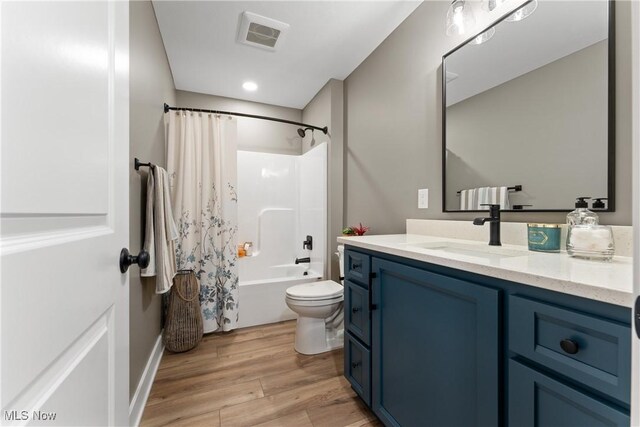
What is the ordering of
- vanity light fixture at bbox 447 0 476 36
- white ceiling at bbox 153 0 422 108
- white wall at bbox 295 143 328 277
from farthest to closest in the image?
white wall at bbox 295 143 328 277 → white ceiling at bbox 153 0 422 108 → vanity light fixture at bbox 447 0 476 36

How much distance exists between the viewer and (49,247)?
420 mm

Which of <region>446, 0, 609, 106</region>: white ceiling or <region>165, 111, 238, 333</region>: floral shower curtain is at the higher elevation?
<region>446, 0, 609, 106</region>: white ceiling

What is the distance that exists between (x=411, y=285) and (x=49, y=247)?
1049mm

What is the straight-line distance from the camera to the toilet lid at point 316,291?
1926 mm

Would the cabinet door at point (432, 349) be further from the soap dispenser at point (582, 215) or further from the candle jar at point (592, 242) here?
the soap dispenser at point (582, 215)

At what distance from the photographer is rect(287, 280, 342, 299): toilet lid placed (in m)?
1.93

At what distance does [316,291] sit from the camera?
6.63ft

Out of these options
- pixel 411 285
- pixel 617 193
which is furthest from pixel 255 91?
pixel 617 193

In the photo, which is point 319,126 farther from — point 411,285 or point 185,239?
point 411,285

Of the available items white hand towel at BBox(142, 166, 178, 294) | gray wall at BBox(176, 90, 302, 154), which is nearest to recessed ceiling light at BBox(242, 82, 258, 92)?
gray wall at BBox(176, 90, 302, 154)

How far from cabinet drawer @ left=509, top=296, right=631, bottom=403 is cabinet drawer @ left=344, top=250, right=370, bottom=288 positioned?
671mm

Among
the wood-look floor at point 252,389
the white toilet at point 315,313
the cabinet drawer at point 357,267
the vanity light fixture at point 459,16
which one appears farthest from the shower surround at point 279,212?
the vanity light fixture at point 459,16

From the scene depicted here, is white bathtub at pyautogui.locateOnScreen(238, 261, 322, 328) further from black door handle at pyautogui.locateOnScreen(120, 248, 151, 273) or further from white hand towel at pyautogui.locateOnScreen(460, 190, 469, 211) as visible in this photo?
black door handle at pyautogui.locateOnScreen(120, 248, 151, 273)

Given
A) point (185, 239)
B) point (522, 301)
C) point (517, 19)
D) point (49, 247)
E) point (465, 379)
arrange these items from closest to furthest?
1. point (49, 247)
2. point (522, 301)
3. point (465, 379)
4. point (517, 19)
5. point (185, 239)
